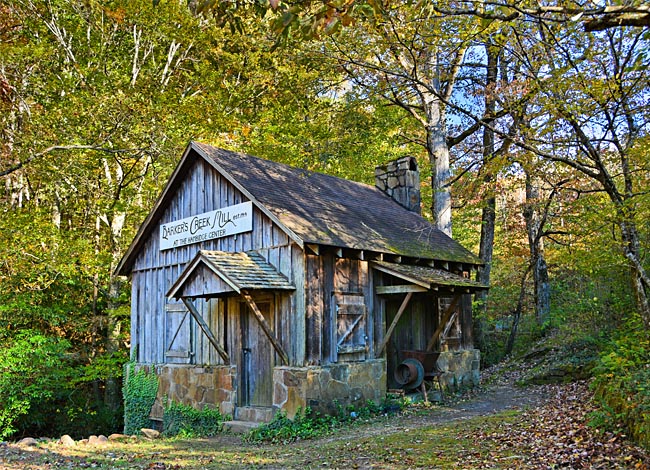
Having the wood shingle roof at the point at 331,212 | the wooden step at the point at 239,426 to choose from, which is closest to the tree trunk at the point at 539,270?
the wood shingle roof at the point at 331,212

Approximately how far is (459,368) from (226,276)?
745cm

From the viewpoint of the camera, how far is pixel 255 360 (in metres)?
12.7

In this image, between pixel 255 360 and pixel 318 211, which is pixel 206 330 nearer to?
pixel 255 360

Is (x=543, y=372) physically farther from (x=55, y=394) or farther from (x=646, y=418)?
(x=55, y=394)

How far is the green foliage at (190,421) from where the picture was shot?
1280 centimetres

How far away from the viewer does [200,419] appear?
13.3 m

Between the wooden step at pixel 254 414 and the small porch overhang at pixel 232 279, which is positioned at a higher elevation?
the small porch overhang at pixel 232 279

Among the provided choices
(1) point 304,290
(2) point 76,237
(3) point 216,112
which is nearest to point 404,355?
(1) point 304,290

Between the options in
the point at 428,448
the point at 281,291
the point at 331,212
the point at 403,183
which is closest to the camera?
the point at 428,448

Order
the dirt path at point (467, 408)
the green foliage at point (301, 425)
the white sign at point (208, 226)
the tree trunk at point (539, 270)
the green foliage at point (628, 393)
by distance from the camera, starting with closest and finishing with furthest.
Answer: the green foliage at point (628, 393) < the dirt path at point (467, 408) < the green foliage at point (301, 425) < the white sign at point (208, 226) < the tree trunk at point (539, 270)

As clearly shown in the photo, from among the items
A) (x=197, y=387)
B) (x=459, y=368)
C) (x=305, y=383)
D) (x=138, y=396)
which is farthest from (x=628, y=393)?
(x=138, y=396)

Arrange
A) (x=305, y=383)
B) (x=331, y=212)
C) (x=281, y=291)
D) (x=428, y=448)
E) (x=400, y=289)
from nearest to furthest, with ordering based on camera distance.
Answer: (x=428, y=448), (x=305, y=383), (x=281, y=291), (x=400, y=289), (x=331, y=212)

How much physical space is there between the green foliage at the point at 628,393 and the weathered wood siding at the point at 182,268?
215 inches

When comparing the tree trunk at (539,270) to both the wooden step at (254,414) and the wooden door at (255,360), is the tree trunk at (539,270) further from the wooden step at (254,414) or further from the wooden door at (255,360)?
the wooden step at (254,414)
